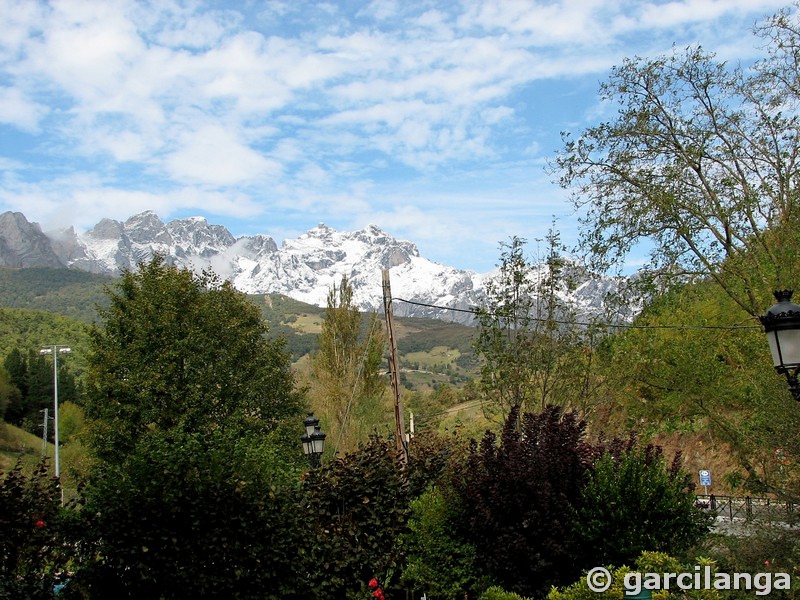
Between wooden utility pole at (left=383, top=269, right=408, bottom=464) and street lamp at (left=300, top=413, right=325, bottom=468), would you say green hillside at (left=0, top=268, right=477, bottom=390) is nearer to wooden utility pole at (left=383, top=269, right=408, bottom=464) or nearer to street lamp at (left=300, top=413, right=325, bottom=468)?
street lamp at (left=300, top=413, right=325, bottom=468)

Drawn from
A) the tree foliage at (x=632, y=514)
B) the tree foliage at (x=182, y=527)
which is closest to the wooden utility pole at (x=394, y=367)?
the tree foliage at (x=182, y=527)

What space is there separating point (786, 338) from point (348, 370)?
23364mm

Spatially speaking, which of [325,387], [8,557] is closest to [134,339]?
[325,387]

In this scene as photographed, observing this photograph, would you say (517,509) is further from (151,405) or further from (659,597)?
(151,405)

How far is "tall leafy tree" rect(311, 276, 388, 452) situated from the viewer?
2793 centimetres

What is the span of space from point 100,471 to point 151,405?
1606cm

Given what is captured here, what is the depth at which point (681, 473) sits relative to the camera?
7.81m

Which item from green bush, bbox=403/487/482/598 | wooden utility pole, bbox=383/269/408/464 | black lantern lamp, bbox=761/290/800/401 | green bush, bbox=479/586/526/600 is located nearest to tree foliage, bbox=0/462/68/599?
green bush, bbox=403/487/482/598

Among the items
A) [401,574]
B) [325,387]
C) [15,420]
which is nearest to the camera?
[401,574]

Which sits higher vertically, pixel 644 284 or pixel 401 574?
pixel 644 284

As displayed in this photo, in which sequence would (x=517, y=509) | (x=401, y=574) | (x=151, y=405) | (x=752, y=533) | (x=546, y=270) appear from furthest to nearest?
(x=151, y=405)
(x=546, y=270)
(x=401, y=574)
(x=752, y=533)
(x=517, y=509)

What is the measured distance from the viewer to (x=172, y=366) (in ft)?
76.8

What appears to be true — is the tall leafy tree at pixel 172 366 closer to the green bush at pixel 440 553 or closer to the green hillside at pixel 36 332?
the green bush at pixel 440 553

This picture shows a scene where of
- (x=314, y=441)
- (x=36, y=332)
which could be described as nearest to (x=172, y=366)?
(x=314, y=441)
